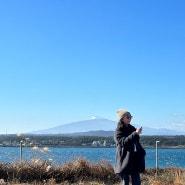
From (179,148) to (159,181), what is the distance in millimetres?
54985

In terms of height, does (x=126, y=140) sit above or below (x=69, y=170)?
above

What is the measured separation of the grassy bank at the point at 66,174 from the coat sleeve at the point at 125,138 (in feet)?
10.0

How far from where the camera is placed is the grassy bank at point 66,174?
35.1ft

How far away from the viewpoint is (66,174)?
36.9 ft

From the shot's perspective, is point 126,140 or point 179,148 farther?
point 179,148

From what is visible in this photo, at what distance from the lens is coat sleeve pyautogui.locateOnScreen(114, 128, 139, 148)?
24.0 feet

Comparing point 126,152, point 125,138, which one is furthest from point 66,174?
point 125,138

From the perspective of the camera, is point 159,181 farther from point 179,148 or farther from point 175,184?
point 179,148

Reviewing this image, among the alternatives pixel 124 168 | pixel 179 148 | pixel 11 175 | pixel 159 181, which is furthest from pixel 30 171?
pixel 179 148

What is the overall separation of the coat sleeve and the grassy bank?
10.0 ft

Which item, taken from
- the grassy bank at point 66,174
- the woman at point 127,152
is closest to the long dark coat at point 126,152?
the woman at point 127,152

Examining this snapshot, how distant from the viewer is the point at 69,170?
11398 mm

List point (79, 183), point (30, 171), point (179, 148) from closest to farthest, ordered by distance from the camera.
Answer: point (79, 183), point (30, 171), point (179, 148)

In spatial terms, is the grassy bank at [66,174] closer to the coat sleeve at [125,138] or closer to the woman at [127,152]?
the woman at [127,152]
